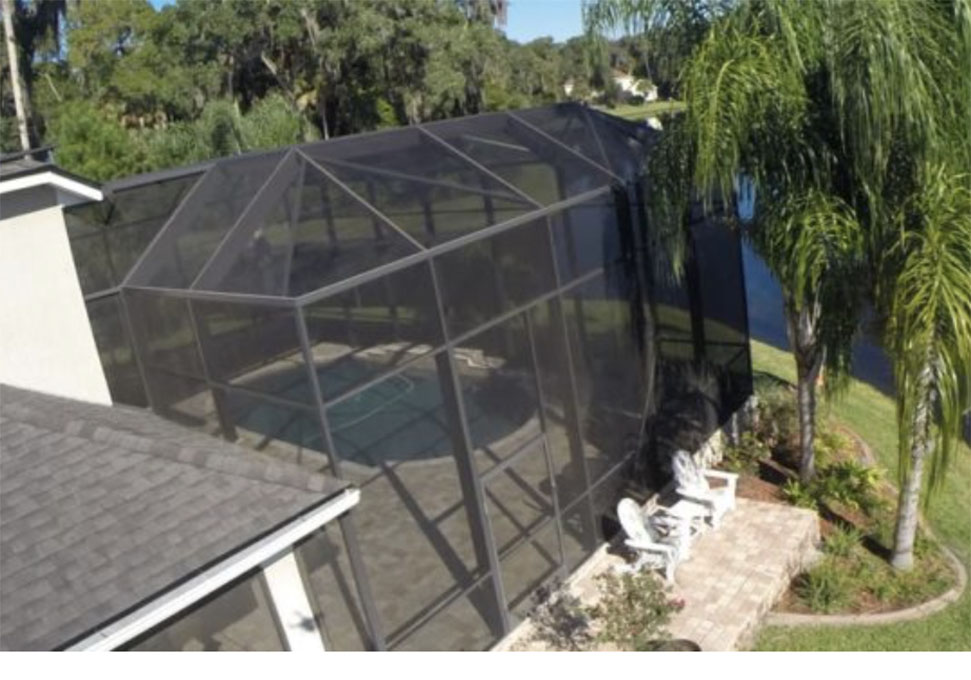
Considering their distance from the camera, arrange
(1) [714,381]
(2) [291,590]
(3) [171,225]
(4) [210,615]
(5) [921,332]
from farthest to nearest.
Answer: (1) [714,381] → (3) [171,225] → (5) [921,332] → (2) [291,590] → (4) [210,615]

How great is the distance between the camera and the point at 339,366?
7.90m

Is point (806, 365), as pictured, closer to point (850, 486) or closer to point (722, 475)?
point (722, 475)

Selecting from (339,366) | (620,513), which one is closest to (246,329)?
(339,366)

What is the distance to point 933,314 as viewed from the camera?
8.28m

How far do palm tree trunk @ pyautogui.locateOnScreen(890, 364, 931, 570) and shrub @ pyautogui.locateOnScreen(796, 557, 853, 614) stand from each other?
0.74m

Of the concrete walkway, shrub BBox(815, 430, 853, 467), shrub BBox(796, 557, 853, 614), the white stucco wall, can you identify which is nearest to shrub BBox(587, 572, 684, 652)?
the concrete walkway

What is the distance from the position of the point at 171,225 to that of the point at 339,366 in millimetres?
3443

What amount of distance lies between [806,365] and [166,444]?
27.5 feet

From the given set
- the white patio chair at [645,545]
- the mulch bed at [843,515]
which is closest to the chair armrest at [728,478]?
the mulch bed at [843,515]

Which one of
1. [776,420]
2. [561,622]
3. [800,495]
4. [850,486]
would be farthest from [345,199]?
[776,420]

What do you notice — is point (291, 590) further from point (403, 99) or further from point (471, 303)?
point (403, 99)

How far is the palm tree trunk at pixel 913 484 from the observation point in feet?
29.2

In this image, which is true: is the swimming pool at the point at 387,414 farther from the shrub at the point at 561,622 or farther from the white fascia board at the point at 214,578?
the shrub at the point at 561,622

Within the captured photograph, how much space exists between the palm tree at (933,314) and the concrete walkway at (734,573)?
2086 millimetres
